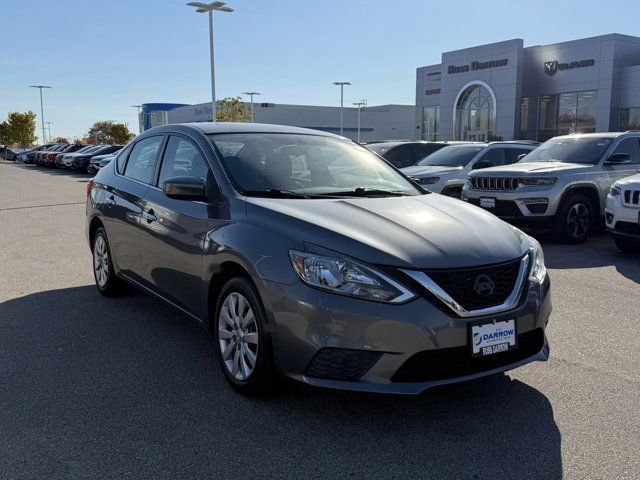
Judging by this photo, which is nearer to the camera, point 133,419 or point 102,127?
point 133,419

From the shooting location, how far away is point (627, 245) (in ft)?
28.7

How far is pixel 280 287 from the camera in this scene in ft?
11.0

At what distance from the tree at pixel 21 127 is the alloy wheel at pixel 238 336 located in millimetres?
90703

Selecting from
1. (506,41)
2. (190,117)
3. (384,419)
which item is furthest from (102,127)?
(384,419)

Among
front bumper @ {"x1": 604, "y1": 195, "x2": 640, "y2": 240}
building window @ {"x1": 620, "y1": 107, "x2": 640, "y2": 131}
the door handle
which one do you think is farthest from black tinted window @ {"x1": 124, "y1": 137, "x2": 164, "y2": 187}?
building window @ {"x1": 620, "y1": 107, "x2": 640, "y2": 131}

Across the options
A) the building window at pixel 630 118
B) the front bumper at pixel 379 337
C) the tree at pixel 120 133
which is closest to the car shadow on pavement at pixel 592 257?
the front bumper at pixel 379 337

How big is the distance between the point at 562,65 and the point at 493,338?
4514 centimetres

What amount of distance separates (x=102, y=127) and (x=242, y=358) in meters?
133

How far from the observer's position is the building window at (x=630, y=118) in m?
40.1

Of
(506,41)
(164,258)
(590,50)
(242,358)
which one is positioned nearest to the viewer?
(242,358)

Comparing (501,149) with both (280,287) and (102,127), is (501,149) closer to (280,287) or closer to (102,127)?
(280,287)

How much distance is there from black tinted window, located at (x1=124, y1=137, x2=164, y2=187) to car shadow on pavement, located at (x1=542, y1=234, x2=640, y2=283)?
5.15 meters

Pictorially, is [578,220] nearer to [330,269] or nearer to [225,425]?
[330,269]

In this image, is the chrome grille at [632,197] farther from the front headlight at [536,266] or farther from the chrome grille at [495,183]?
the front headlight at [536,266]
